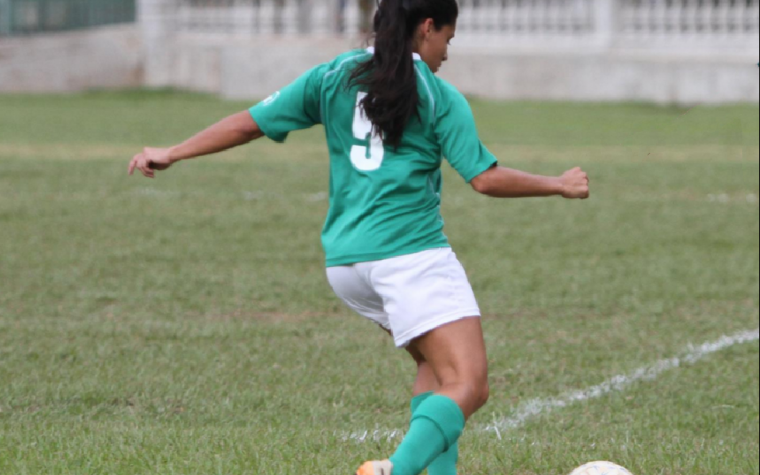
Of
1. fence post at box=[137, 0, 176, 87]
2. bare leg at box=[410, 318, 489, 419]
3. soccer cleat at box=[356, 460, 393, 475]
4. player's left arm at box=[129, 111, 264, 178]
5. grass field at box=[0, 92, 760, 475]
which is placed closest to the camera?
soccer cleat at box=[356, 460, 393, 475]

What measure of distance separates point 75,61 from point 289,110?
27405 millimetres

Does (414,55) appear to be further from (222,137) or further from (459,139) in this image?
(222,137)

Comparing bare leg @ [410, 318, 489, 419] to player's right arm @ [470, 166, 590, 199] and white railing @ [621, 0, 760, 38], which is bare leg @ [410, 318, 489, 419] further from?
white railing @ [621, 0, 760, 38]

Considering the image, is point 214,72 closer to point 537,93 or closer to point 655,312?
point 537,93

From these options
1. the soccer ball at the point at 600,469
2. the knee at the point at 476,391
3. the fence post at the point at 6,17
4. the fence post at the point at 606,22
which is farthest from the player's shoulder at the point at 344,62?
the fence post at the point at 6,17

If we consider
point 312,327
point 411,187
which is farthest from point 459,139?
point 312,327

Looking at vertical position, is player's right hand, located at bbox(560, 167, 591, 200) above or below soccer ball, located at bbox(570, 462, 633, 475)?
above

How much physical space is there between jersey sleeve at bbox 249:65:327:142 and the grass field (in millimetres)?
1048

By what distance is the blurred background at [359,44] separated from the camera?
901 inches

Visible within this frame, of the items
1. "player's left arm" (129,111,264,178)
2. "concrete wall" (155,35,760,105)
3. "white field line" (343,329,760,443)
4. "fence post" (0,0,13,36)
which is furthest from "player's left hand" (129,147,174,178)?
"fence post" (0,0,13,36)

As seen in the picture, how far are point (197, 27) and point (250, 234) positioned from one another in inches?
829

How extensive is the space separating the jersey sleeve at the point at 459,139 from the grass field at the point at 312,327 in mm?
1100

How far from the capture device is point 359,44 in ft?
67.1

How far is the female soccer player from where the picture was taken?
3.09 meters
